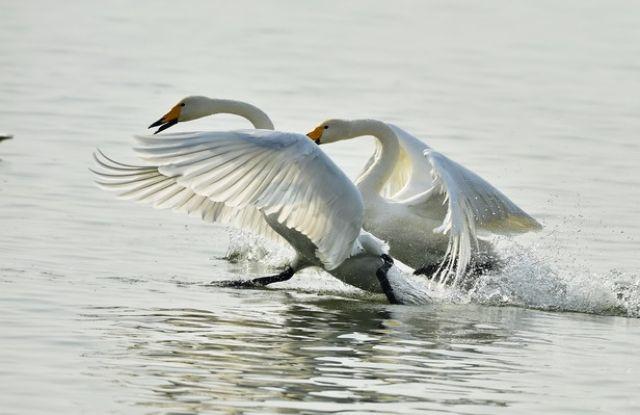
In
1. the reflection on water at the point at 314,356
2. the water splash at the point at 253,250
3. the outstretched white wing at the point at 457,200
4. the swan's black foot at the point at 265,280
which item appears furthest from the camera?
the water splash at the point at 253,250

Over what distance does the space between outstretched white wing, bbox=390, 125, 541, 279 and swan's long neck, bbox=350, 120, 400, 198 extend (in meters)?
0.28

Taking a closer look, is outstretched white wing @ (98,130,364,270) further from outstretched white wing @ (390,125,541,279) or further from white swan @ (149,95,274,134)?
white swan @ (149,95,274,134)

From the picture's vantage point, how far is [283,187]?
10766 mm

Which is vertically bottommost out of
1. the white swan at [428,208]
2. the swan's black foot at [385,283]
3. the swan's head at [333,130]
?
the swan's black foot at [385,283]

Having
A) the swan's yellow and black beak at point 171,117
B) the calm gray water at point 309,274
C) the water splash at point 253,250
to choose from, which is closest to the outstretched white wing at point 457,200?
the calm gray water at point 309,274

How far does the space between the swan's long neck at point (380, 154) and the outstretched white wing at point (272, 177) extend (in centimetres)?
136

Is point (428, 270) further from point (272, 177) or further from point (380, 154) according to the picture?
point (272, 177)

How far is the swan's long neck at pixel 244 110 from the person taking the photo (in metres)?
12.9

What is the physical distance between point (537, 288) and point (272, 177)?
97.9 inches

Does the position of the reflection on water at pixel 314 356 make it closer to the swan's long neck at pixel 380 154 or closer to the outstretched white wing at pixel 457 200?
the outstretched white wing at pixel 457 200

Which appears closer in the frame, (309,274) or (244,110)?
(309,274)

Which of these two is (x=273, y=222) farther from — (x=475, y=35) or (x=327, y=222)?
(x=475, y=35)

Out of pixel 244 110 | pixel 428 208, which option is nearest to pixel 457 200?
pixel 428 208

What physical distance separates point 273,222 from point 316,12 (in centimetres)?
2251
